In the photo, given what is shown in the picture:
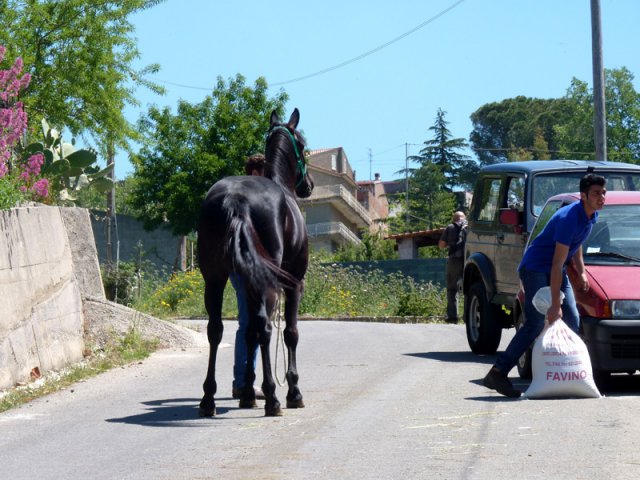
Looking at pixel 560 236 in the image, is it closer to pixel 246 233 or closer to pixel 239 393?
pixel 246 233

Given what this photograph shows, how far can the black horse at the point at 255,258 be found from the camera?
9.22m

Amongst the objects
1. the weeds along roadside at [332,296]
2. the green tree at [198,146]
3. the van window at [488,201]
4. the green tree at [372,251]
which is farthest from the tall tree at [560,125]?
the van window at [488,201]

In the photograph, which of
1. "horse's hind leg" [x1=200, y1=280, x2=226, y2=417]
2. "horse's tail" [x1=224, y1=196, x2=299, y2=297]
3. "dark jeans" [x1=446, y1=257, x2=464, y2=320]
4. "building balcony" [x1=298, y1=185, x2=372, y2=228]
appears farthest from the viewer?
"building balcony" [x1=298, y1=185, x2=372, y2=228]

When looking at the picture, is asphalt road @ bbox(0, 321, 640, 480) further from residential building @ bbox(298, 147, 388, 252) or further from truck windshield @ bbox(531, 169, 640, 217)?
residential building @ bbox(298, 147, 388, 252)

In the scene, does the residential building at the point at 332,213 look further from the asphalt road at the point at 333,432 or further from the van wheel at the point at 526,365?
the asphalt road at the point at 333,432

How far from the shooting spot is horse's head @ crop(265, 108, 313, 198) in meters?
10.8

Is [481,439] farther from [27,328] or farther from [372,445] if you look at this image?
[27,328]

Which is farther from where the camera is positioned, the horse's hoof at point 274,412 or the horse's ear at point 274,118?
the horse's ear at point 274,118

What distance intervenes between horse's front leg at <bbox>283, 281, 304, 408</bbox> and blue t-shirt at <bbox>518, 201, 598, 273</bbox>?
2.02 metres

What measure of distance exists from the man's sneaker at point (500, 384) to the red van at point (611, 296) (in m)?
0.82

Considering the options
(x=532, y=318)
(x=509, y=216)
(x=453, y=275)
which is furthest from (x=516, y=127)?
(x=532, y=318)

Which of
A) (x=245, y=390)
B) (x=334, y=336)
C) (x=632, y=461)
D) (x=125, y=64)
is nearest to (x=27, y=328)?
(x=245, y=390)

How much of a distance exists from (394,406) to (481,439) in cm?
188

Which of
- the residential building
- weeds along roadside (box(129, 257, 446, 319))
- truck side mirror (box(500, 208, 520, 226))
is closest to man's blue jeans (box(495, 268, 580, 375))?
truck side mirror (box(500, 208, 520, 226))
